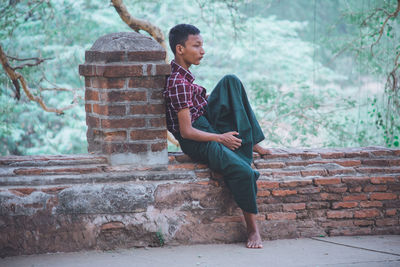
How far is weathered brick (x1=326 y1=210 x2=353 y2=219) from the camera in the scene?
3.63m

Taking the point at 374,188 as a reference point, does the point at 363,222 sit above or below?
below

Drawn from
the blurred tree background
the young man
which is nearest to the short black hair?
the young man

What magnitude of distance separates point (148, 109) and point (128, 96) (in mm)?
171

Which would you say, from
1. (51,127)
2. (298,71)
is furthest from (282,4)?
(51,127)

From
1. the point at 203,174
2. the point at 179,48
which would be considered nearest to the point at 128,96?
the point at 179,48

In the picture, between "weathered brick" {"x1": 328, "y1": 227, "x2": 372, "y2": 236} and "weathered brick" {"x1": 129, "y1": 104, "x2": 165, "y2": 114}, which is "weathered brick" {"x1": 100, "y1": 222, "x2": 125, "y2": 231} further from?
"weathered brick" {"x1": 328, "y1": 227, "x2": 372, "y2": 236}

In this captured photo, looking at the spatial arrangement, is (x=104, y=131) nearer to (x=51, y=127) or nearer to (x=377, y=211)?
(x=377, y=211)

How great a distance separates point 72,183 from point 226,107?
1244mm

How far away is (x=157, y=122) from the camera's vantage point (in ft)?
11.2

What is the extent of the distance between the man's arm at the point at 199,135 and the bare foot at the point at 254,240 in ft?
2.12

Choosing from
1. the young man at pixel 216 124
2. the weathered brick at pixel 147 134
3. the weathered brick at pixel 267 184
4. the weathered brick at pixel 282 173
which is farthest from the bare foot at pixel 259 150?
the weathered brick at pixel 147 134

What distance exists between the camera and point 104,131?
3367 mm

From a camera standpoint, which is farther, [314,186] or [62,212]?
[314,186]

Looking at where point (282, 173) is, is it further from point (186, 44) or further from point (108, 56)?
point (108, 56)
